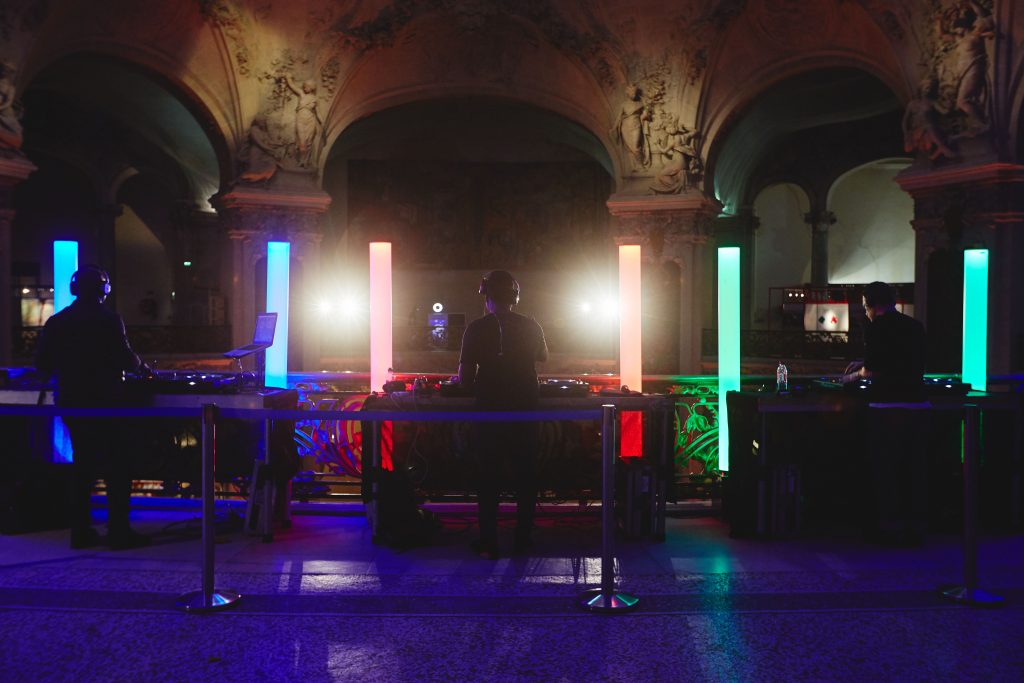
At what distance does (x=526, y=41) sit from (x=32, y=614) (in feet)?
48.3

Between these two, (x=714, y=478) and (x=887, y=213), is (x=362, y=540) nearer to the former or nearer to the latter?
(x=714, y=478)

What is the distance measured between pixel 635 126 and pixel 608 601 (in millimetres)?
13163

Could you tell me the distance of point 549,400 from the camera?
5.86m

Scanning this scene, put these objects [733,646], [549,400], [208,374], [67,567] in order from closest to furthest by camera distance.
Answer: [733,646] < [67,567] < [549,400] < [208,374]

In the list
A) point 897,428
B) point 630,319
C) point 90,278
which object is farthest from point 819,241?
point 90,278

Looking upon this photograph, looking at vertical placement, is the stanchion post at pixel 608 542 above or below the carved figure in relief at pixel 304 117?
below

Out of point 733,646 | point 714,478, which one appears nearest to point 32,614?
point 733,646

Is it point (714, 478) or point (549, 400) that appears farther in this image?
point (714, 478)

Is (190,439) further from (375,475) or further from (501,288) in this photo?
(501,288)

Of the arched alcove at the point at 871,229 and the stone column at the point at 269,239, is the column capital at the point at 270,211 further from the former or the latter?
the arched alcove at the point at 871,229

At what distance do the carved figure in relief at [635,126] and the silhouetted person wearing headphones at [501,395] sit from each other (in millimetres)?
11599

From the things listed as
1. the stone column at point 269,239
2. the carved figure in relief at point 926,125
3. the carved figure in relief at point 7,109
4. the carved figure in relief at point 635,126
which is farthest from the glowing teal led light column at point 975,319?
the carved figure in relief at point 7,109

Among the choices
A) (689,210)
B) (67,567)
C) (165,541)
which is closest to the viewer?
(67,567)

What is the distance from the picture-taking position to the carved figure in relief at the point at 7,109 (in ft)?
40.1
